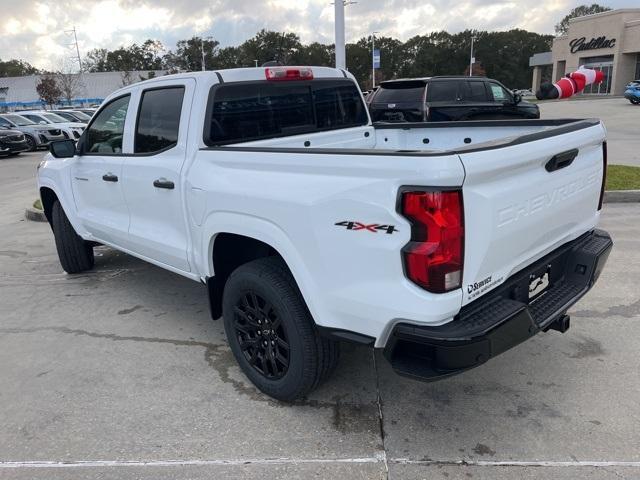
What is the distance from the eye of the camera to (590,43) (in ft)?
168

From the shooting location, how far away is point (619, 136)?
1658cm

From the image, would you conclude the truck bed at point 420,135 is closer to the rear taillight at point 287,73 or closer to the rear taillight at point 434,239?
the rear taillight at point 287,73

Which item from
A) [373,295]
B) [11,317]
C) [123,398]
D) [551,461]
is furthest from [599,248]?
[11,317]

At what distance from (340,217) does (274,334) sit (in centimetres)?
97

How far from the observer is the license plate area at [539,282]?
2.85 metres

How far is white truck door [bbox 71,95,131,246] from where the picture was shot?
4305 mm

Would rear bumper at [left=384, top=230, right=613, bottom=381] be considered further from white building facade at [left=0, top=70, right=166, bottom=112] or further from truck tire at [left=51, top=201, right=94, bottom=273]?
white building facade at [left=0, top=70, right=166, bottom=112]

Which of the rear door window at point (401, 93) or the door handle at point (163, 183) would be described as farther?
the rear door window at point (401, 93)

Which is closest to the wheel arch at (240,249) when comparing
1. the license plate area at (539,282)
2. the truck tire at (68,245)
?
the license plate area at (539,282)

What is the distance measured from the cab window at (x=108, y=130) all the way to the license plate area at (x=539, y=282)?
323 cm

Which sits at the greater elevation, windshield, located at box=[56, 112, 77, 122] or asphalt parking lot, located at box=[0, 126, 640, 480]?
windshield, located at box=[56, 112, 77, 122]

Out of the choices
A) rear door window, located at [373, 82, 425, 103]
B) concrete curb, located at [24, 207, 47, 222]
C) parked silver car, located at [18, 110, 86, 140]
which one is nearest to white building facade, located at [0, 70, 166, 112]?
parked silver car, located at [18, 110, 86, 140]

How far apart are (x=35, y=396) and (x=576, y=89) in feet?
48.6

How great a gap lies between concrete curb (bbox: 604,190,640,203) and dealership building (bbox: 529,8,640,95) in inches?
1866
